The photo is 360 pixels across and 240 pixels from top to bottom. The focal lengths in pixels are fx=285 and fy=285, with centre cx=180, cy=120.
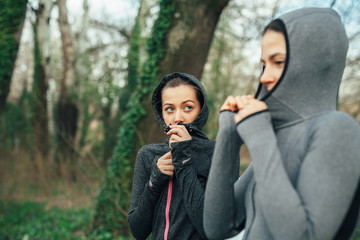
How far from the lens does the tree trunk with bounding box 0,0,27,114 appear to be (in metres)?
5.54

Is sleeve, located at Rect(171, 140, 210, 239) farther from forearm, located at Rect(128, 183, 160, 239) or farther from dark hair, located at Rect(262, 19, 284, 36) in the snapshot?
dark hair, located at Rect(262, 19, 284, 36)

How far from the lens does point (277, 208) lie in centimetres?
112

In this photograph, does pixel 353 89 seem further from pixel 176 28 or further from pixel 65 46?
pixel 65 46

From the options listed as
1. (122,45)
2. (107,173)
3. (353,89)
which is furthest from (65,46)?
(353,89)

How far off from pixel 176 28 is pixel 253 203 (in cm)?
341

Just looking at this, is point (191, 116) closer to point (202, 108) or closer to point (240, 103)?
point (202, 108)

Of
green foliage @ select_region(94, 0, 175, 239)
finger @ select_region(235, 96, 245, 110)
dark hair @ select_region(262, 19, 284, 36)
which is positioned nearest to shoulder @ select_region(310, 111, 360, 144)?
finger @ select_region(235, 96, 245, 110)

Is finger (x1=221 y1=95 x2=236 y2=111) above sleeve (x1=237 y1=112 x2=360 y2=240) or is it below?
above

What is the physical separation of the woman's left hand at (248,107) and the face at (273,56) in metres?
0.12

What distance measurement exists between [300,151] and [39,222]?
7.00 meters

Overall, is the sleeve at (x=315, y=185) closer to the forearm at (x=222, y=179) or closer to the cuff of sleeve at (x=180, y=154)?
the forearm at (x=222, y=179)

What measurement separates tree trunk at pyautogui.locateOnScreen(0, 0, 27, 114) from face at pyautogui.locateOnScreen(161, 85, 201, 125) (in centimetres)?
491

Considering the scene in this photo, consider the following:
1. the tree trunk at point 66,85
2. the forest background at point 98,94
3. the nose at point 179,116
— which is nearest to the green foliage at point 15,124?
the forest background at point 98,94

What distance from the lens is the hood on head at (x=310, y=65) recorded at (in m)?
1.23
